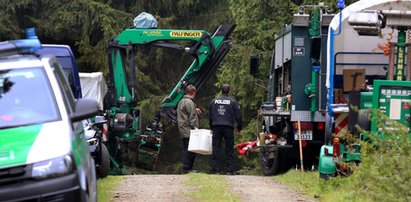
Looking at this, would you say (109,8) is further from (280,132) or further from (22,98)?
(22,98)

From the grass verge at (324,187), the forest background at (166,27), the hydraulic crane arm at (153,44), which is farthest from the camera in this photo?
A: the forest background at (166,27)

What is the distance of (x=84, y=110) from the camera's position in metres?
8.00

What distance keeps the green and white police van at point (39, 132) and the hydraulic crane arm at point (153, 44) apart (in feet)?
30.6

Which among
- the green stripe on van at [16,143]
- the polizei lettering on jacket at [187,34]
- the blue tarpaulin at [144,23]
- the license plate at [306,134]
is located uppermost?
the blue tarpaulin at [144,23]

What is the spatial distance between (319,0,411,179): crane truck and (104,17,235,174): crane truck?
4.42 meters

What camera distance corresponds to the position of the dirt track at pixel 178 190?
35.1ft

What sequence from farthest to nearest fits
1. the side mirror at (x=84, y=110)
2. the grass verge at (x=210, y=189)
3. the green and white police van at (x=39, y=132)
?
the grass verge at (x=210, y=189)
the side mirror at (x=84, y=110)
the green and white police van at (x=39, y=132)

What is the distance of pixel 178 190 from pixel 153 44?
7.88 meters

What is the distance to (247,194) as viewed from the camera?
36.3ft

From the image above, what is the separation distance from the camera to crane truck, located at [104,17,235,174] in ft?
60.2

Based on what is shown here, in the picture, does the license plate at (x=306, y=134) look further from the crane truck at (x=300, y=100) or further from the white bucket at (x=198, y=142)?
the white bucket at (x=198, y=142)

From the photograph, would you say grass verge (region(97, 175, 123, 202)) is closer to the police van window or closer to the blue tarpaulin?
the police van window

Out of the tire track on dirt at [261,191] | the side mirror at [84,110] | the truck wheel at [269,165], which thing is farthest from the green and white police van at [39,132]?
the truck wheel at [269,165]

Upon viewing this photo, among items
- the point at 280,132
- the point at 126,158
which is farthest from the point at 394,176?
the point at 126,158
